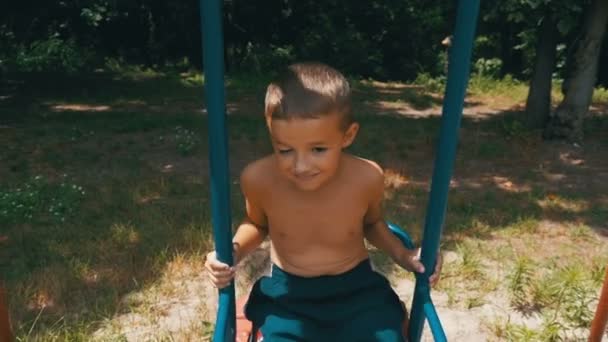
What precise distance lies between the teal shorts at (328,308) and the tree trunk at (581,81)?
468cm

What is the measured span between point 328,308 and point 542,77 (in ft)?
17.7

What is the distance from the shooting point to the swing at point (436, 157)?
127 cm

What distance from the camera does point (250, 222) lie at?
1.76m

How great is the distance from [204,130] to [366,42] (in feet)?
20.3

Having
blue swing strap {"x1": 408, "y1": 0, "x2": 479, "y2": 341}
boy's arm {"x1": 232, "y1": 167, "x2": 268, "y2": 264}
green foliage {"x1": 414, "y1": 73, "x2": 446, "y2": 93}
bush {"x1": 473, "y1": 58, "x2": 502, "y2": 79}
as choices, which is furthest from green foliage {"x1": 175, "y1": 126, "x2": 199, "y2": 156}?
bush {"x1": 473, "y1": 58, "x2": 502, "y2": 79}

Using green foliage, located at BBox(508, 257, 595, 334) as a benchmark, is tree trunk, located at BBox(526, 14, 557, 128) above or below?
above

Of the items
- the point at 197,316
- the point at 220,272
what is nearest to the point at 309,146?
the point at 220,272

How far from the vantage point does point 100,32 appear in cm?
1090

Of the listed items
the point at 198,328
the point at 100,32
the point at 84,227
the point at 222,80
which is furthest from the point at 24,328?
the point at 100,32

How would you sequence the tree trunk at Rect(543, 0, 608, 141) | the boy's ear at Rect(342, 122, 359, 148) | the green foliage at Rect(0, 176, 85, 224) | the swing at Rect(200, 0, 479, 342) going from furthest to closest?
the tree trunk at Rect(543, 0, 608, 141) < the green foliage at Rect(0, 176, 85, 224) < the boy's ear at Rect(342, 122, 359, 148) < the swing at Rect(200, 0, 479, 342)

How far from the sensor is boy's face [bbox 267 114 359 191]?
1436 mm

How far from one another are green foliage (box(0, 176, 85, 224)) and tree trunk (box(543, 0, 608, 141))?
4.52 meters

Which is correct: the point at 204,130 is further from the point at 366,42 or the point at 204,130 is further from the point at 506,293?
the point at 366,42

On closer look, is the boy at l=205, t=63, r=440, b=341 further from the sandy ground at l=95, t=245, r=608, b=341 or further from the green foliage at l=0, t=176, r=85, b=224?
the green foliage at l=0, t=176, r=85, b=224
